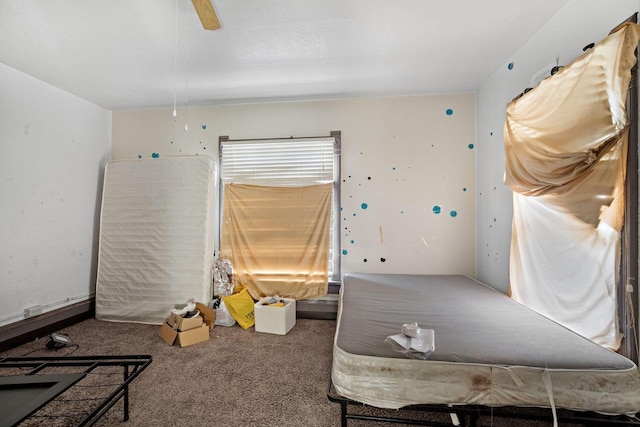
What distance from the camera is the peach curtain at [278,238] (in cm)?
306

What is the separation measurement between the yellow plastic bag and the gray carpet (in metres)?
0.11

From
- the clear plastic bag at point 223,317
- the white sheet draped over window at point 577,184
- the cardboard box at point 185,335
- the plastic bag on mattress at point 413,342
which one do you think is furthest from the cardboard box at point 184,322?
the white sheet draped over window at point 577,184

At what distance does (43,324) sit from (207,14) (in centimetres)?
312

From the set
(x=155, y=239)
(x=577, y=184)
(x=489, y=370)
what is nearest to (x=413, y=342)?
(x=489, y=370)

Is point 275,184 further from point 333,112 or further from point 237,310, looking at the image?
point 237,310

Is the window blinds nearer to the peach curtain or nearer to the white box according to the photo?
the peach curtain

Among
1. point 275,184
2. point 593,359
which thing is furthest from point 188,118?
point 593,359

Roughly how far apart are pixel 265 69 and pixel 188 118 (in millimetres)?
1368

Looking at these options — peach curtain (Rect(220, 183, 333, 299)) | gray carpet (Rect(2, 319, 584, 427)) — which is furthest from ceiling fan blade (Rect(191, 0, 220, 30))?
gray carpet (Rect(2, 319, 584, 427))

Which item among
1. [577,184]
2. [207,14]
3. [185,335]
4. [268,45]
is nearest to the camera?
[577,184]

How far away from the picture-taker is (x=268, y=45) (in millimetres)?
2152

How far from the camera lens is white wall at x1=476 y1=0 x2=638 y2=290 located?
155 centimetres

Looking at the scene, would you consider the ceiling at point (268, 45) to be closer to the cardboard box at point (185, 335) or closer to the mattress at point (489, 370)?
the mattress at point (489, 370)

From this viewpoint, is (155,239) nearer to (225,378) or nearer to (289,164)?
(289,164)
